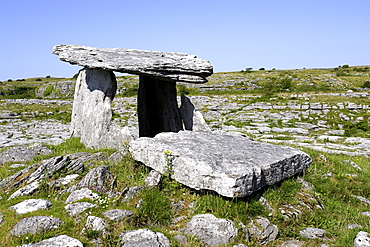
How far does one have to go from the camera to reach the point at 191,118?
1351cm

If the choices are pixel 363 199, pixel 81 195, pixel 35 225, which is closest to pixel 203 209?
pixel 81 195

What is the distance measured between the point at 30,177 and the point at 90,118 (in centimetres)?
397

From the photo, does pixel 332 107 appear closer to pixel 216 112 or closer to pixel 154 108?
pixel 216 112

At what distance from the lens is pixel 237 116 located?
2808cm

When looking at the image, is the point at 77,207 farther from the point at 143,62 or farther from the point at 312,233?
the point at 143,62

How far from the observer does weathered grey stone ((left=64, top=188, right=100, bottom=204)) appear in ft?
24.3

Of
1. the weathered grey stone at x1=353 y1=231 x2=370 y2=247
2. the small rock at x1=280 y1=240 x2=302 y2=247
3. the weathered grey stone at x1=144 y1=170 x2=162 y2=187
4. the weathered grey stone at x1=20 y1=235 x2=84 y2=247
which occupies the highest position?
the weathered grey stone at x1=144 y1=170 x2=162 y2=187

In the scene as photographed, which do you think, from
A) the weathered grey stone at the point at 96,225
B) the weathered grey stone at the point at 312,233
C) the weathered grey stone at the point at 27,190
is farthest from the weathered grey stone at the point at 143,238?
the weathered grey stone at the point at 27,190

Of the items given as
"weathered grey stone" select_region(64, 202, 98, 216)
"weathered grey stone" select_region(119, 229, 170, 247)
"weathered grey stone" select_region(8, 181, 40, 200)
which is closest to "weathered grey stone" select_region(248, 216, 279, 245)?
"weathered grey stone" select_region(119, 229, 170, 247)

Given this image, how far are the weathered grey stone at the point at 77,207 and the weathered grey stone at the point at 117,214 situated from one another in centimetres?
55

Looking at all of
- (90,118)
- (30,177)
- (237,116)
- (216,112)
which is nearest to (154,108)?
(90,118)

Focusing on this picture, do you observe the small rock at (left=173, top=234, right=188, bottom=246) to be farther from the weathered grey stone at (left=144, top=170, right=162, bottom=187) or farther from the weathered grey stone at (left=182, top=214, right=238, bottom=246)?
the weathered grey stone at (left=144, top=170, right=162, bottom=187)

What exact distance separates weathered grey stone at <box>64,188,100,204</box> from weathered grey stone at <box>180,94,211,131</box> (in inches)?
250

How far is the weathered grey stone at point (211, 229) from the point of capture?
19.9ft
